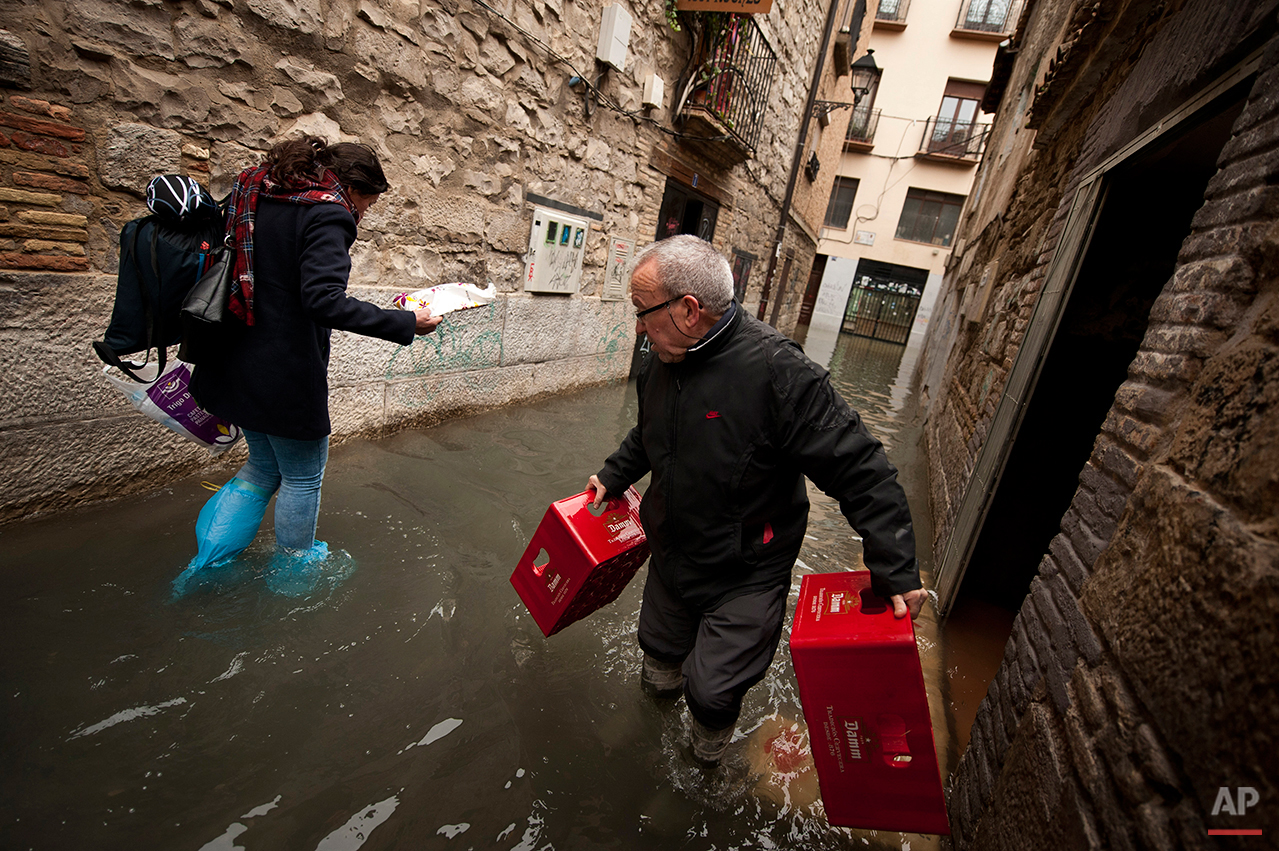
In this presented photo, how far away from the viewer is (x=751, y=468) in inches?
72.7

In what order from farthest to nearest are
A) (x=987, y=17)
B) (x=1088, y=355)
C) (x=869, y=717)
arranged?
(x=987, y=17) < (x=1088, y=355) < (x=869, y=717)

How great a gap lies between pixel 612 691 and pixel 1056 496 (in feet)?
9.93

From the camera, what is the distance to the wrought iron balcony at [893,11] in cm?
2172

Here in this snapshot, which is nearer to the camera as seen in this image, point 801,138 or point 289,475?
point 289,475

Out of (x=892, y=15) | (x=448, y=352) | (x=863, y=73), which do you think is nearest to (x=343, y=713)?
(x=448, y=352)

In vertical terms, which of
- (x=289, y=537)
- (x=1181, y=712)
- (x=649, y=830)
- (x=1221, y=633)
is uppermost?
(x=1221, y=633)

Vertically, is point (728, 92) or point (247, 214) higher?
point (728, 92)

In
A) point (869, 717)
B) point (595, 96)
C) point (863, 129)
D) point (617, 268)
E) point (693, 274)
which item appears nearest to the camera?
point (869, 717)

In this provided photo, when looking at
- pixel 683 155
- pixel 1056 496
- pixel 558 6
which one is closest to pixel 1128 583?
pixel 1056 496

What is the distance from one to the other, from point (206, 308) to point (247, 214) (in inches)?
14.1

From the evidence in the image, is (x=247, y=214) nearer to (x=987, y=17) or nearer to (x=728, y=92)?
(x=728, y=92)

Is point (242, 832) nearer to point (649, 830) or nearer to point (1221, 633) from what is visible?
point (649, 830)

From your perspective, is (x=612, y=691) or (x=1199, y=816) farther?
(x=612, y=691)

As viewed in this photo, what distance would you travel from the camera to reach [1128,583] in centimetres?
129
